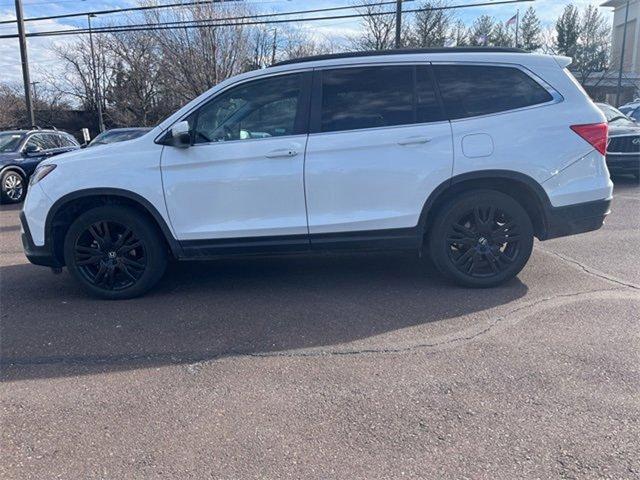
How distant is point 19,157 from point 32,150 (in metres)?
0.48

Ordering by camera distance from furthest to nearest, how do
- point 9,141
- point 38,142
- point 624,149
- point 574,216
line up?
point 38,142
point 9,141
point 624,149
point 574,216

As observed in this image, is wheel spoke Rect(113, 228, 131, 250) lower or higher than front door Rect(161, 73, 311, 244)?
lower

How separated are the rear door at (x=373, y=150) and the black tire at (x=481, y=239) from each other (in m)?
0.31

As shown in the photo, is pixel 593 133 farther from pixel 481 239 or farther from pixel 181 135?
pixel 181 135

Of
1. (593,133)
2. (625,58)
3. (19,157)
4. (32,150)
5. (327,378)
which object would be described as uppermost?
(625,58)

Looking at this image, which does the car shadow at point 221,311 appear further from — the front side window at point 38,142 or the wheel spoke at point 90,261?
the front side window at point 38,142

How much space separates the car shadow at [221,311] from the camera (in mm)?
3955

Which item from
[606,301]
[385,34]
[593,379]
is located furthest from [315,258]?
[385,34]

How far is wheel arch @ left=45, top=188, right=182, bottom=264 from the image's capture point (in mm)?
4801

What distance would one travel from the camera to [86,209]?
4984 millimetres

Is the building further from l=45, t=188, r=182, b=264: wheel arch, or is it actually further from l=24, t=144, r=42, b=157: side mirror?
l=45, t=188, r=182, b=264: wheel arch

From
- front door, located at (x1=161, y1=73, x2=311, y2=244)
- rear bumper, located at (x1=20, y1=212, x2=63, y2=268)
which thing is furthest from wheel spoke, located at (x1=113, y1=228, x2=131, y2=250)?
rear bumper, located at (x1=20, y1=212, x2=63, y2=268)

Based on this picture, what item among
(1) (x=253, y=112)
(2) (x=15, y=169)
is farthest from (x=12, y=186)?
(1) (x=253, y=112)

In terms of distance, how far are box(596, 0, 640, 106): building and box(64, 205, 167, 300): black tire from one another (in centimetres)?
4581
